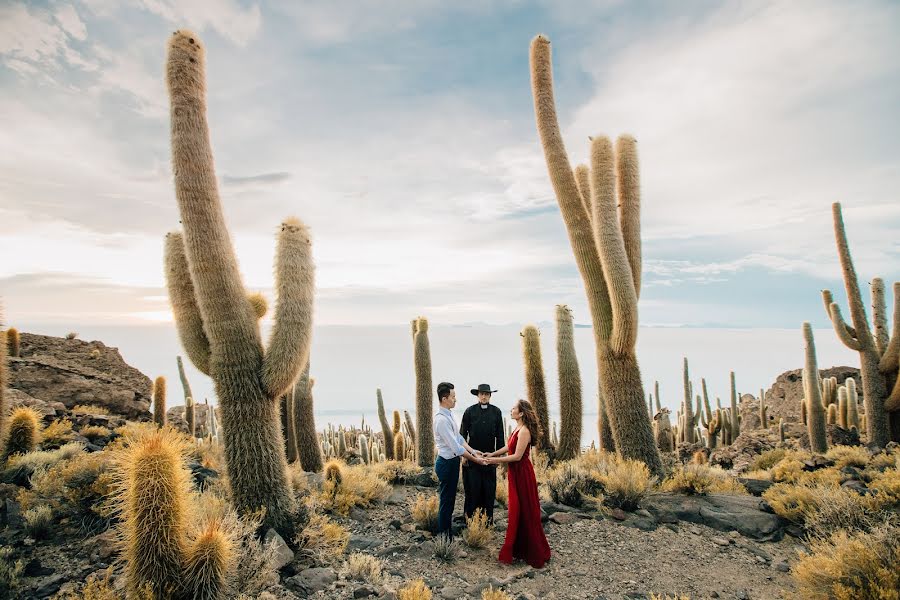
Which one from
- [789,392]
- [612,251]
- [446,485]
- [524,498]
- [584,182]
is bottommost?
[789,392]

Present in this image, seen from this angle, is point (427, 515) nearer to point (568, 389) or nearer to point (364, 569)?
point (364, 569)

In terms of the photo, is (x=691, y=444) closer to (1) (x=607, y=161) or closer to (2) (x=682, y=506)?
(2) (x=682, y=506)

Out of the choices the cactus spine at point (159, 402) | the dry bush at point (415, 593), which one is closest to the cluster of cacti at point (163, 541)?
the dry bush at point (415, 593)

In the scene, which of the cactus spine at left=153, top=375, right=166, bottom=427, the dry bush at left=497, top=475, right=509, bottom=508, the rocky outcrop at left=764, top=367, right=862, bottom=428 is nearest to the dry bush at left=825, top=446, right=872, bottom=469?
the dry bush at left=497, top=475, right=509, bottom=508

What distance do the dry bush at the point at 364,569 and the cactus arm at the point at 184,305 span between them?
3255 millimetres

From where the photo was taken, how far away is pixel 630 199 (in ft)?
35.4

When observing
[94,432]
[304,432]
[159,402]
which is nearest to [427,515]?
[304,432]

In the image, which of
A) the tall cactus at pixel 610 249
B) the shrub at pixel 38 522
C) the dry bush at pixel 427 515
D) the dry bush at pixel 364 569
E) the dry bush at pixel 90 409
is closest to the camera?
the dry bush at pixel 364 569

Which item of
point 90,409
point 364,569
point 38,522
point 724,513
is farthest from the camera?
point 90,409

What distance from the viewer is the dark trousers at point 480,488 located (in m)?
7.61

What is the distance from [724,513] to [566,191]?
21.1 feet

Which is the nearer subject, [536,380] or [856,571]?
[856,571]

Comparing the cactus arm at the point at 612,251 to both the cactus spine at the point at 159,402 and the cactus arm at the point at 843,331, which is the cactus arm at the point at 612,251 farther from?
the cactus spine at the point at 159,402

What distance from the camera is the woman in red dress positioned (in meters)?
6.75
